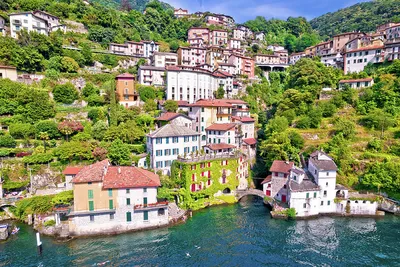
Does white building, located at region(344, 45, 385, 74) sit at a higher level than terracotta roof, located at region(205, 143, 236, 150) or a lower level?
higher

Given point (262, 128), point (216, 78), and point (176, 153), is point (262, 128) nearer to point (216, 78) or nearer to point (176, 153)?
point (216, 78)

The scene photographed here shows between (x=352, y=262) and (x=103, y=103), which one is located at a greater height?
(x=103, y=103)

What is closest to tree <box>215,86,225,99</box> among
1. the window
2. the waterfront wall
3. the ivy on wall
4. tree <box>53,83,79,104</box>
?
the ivy on wall

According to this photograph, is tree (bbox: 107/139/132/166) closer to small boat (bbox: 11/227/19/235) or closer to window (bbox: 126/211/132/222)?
window (bbox: 126/211/132/222)

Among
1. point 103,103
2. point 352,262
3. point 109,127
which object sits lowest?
point 352,262

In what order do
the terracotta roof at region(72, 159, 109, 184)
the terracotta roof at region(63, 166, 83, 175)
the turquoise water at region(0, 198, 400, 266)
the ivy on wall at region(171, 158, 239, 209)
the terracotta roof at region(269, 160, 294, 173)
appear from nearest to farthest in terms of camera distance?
the turquoise water at region(0, 198, 400, 266)
the terracotta roof at region(72, 159, 109, 184)
the terracotta roof at region(63, 166, 83, 175)
the ivy on wall at region(171, 158, 239, 209)
the terracotta roof at region(269, 160, 294, 173)

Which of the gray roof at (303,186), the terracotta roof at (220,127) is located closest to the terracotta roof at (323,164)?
the gray roof at (303,186)

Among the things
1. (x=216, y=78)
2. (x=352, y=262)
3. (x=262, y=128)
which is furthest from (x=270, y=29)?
(x=352, y=262)
